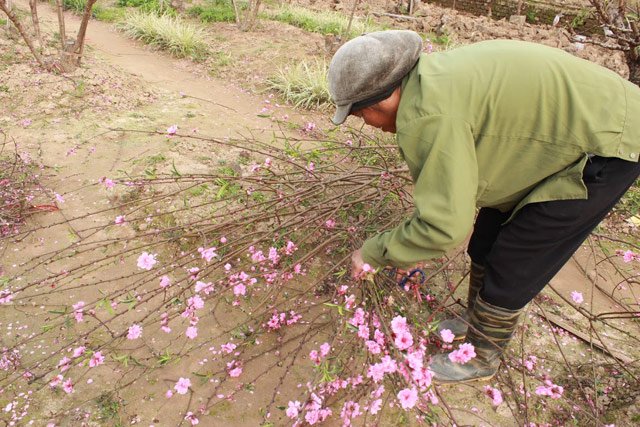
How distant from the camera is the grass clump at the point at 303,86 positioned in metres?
4.87

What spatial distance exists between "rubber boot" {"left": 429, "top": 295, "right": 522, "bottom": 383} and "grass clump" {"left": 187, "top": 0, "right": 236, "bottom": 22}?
6.64 metres

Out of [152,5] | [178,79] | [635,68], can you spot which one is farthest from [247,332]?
[152,5]

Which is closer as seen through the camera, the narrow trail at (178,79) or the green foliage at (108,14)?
the narrow trail at (178,79)

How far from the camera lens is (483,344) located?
2014mm

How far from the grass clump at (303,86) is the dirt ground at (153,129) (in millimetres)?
143

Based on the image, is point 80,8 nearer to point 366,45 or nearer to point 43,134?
point 43,134

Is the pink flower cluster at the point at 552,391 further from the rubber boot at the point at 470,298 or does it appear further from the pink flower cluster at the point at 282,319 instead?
the pink flower cluster at the point at 282,319

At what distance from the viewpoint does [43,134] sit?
378 cm

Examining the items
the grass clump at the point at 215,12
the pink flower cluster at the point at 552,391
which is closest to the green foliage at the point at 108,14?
the grass clump at the point at 215,12

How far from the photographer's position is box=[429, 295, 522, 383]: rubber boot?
186 centimetres

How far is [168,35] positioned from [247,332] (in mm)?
5066

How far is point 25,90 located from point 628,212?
540cm

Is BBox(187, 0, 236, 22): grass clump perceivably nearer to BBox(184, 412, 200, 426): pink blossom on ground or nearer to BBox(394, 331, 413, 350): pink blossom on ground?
BBox(184, 412, 200, 426): pink blossom on ground

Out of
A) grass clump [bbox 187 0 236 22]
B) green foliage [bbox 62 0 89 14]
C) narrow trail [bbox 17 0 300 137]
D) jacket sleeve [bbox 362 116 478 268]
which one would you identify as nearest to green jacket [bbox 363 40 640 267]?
jacket sleeve [bbox 362 116 478 268]
